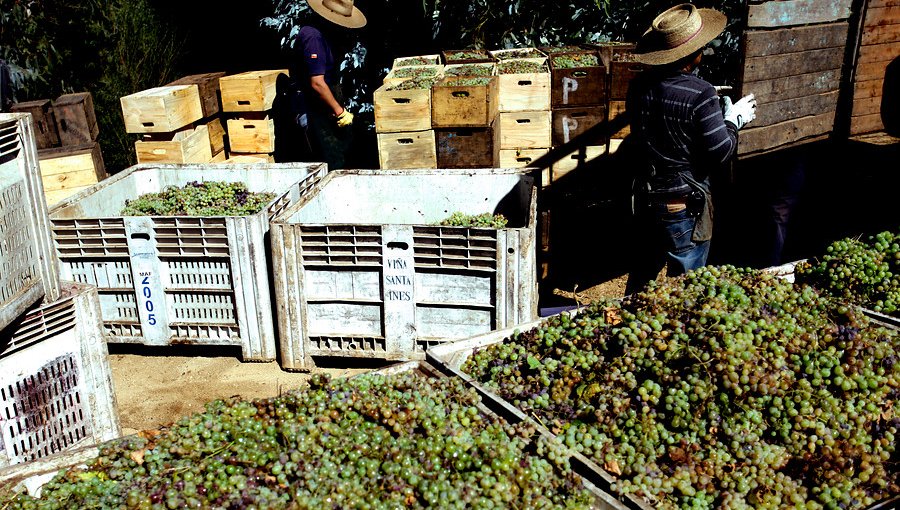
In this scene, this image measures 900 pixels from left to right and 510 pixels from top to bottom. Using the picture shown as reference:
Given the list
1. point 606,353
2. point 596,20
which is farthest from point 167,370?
point 596,20

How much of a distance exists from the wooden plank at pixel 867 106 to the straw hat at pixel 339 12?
4.35m

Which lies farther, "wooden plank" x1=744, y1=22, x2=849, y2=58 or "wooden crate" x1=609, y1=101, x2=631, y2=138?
"wooden crate" x1=609, y1=101, x2=631, y2=138

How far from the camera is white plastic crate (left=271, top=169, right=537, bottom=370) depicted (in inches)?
179

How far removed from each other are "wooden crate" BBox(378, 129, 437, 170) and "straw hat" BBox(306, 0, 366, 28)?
1.67m

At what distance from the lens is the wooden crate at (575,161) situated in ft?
20.1

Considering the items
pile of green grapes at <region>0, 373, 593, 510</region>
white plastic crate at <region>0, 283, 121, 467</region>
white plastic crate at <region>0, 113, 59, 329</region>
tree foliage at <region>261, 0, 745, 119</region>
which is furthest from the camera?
tree foliage at <region>261, 0, 745, 119</region>

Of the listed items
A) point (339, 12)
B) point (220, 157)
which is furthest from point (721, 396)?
point (220, 157)

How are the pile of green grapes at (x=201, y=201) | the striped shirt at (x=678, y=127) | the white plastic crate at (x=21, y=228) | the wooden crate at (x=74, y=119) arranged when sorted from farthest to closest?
the wooden crate at (x=74, y=119) < the pile of green grapes at (x=201, y=201) < the striped shirt at (x=678, y=127) < the white plastic crate at (x=21, y=228)

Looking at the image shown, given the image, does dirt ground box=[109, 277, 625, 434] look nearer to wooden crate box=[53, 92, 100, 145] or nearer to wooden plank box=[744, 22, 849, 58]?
wooden plank box=[744, 22, 849, 58]

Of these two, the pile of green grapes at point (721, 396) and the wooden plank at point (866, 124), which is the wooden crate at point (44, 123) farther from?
the wooden plank at point (866, 124)

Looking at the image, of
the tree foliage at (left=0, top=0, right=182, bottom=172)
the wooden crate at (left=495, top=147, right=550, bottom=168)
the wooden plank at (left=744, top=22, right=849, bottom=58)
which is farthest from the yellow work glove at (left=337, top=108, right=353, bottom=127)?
the wooden plank at (left=744, top=22, right=849, bottom=58)

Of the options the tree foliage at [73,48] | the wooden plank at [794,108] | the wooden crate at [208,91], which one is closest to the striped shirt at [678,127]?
the wooden plank at [794,108]

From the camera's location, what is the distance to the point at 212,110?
7.44 meters

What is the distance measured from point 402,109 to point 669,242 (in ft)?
7.68
